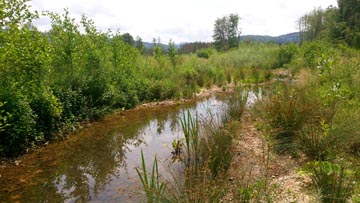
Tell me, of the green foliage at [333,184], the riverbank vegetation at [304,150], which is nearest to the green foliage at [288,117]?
the riverbank vegetation at [304,150]

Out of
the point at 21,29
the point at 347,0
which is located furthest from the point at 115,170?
the point at 347,0

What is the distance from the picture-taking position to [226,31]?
51.8m

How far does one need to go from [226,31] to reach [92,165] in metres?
49.4

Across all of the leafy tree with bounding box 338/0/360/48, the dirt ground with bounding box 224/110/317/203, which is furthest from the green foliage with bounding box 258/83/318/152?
the leafy tree with bounding box 338/0/360/48

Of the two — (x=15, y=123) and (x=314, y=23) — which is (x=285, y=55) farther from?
(x=15, y=123)

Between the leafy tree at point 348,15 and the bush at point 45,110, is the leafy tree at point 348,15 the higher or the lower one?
the higher one

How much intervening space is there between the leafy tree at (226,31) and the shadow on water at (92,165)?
43710 millimetres

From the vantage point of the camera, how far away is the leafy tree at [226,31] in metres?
50.2

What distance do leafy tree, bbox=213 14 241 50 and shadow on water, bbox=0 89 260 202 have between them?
43.7 meters

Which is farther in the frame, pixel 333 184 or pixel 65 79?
pixel 65 79

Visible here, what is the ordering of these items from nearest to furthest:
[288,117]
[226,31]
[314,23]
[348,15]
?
[288,117] → [348,15] → [314,23] → [226,31]

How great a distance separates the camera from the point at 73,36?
810 centimetres

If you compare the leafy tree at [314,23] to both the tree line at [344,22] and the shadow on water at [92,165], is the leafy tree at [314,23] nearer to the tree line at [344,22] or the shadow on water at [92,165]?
the tree line at [344,22]

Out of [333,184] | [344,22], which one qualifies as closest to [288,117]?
[333,184]
